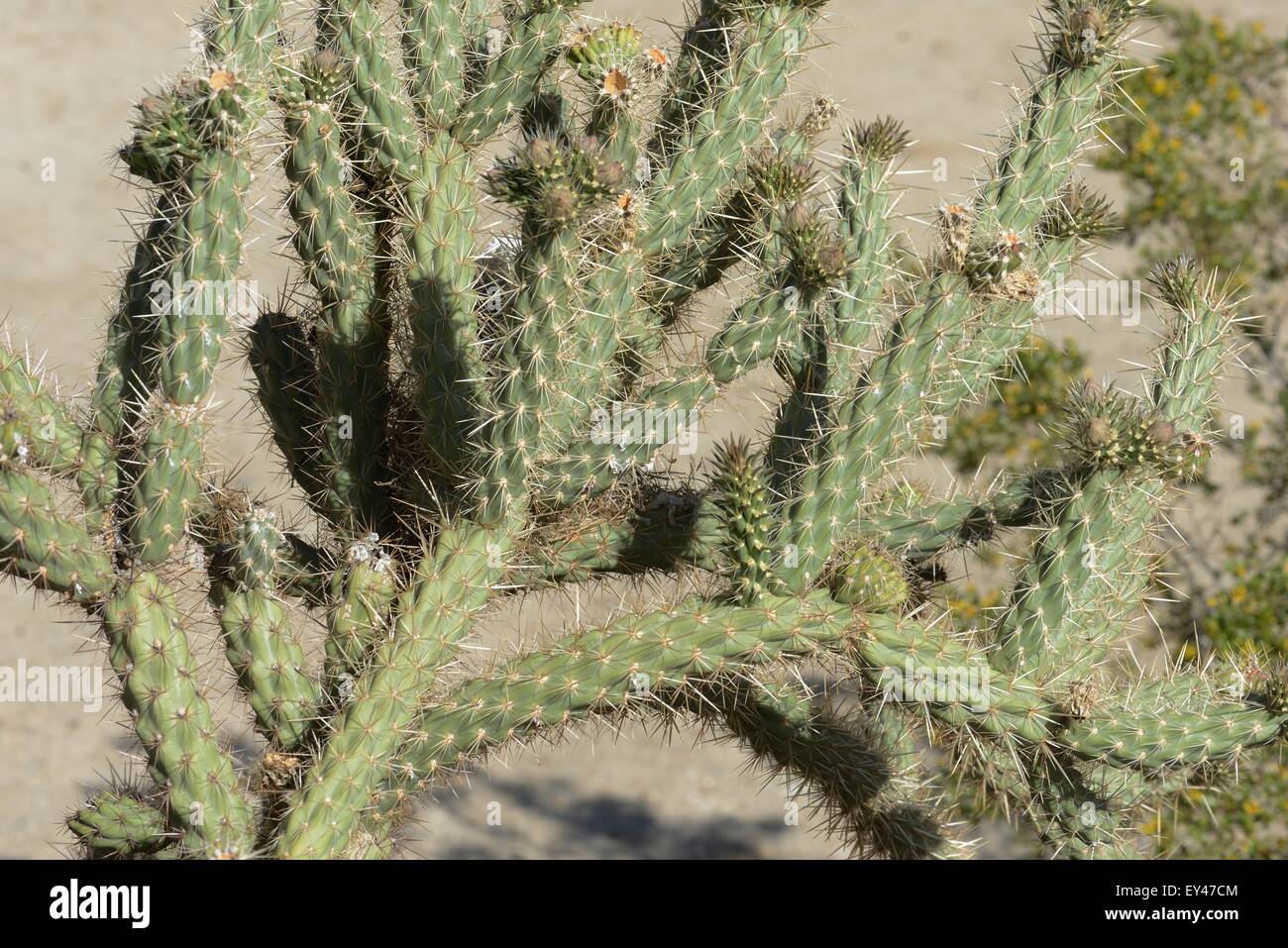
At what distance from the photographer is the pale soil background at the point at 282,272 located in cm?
692

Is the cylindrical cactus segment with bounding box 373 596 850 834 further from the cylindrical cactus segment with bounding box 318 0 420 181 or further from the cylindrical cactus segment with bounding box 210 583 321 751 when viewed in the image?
the cylindrical cactus segment with bounding box 318 0 420 181

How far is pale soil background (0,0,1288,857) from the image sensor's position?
692 cm

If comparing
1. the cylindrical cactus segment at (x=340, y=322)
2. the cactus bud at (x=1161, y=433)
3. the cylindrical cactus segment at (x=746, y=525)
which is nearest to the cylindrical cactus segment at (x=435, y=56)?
the cylindrical cactus segment at (x=340, y=322)

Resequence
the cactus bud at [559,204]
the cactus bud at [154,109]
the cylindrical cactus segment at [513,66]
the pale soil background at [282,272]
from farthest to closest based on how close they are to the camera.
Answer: the pale soil background at [282,272]
the cylindrical cactus segment at [513,66]
the cactus bud at [154,109]
the cactus bud at [559,204]

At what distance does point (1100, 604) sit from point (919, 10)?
1094 centimetres

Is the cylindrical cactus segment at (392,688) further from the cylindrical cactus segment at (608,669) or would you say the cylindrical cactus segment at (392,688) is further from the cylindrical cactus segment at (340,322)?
the cylindrical cactus segment at (340,322)

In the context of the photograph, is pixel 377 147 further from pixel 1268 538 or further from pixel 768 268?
pixel 1268 538

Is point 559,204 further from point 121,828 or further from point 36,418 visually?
point 121,828

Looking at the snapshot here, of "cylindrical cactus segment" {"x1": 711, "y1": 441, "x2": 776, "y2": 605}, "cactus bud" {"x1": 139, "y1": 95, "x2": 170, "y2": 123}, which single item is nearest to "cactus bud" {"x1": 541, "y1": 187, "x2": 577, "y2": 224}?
"cylindrical cactus segment" {"x1": 711, "y1": 441, "x2": 776, "y2": 605}

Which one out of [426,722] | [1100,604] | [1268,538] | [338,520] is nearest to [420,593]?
[426,722]

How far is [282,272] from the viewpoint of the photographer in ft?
35.0

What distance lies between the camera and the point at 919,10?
1286 cm

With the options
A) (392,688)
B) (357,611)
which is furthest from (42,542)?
A: (392,688)

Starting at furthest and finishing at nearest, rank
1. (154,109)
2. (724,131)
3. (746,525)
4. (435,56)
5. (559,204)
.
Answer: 1. (435,56)
2. (724,131)
3. (746,525)
4. (154,109)
5. (559,204)
